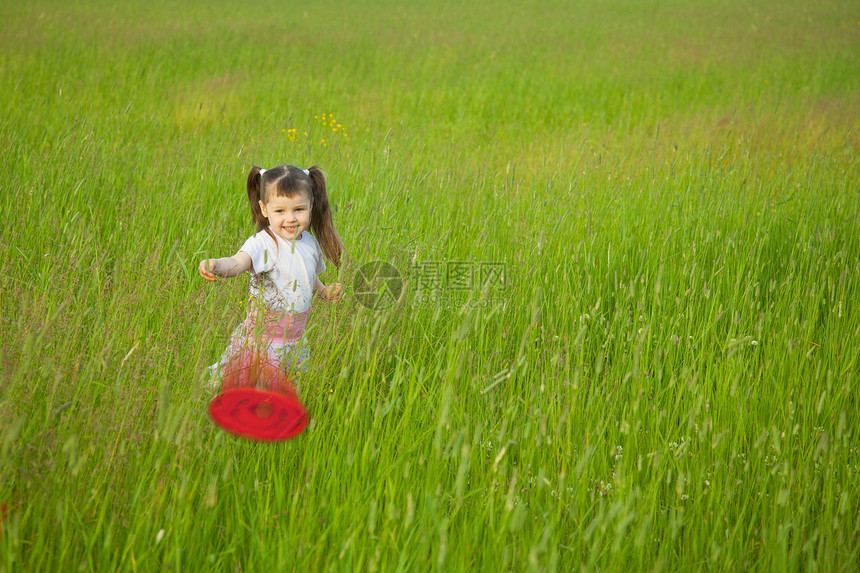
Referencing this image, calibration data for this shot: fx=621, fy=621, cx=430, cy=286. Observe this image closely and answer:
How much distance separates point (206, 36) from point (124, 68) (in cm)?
326

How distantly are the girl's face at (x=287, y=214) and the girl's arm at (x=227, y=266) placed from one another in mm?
170

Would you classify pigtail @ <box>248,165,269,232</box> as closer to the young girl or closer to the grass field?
A: the young girl

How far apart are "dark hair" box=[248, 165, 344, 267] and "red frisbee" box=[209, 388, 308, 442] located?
3.02ft

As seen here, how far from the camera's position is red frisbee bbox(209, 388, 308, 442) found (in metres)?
1.63

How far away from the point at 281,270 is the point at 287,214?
0.70ft

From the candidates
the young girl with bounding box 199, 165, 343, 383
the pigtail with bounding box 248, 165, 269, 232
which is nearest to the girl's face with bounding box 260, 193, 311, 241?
the young girl with bounding box 199, 165, 343, 383

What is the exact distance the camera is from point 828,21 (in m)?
15.5

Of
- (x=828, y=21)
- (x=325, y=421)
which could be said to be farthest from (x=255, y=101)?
(x=828, y=21)

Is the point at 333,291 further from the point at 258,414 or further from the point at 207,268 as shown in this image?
the point at 258,414

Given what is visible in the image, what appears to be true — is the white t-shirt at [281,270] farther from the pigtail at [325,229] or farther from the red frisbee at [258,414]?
the red frisbee at [258,414]

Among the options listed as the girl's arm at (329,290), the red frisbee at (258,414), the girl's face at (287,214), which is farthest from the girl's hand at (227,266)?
the red frisbee at (258,414)

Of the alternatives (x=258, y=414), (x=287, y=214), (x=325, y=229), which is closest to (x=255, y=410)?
(x=258, y=414)

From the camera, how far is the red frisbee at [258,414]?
1628 mm

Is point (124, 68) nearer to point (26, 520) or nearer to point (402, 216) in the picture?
point (402, 216)
